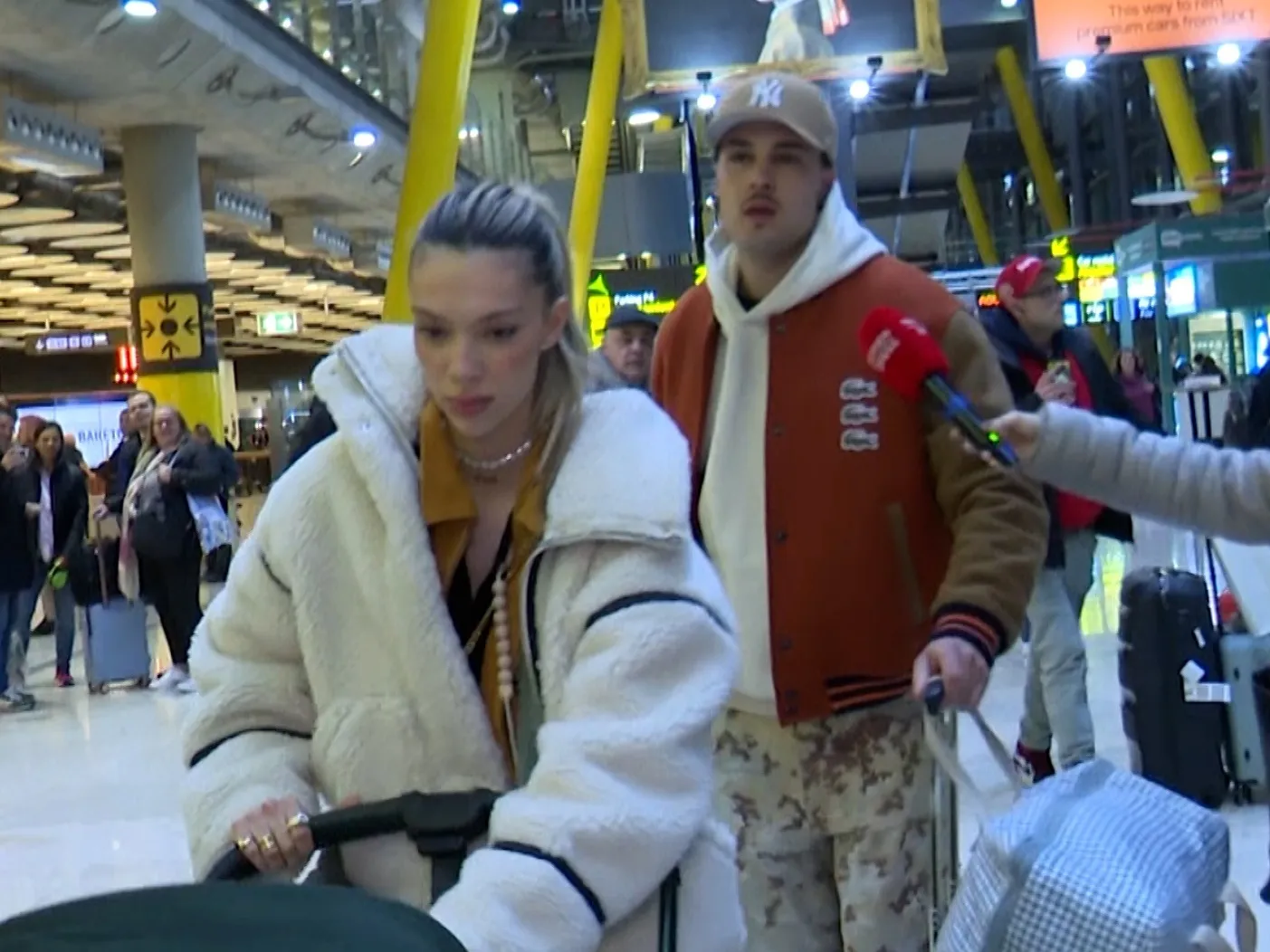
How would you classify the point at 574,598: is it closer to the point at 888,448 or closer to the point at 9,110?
the point at 888,448

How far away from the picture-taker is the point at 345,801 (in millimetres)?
1562

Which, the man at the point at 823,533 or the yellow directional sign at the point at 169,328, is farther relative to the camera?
the yellow directional sign at the point at 169,328

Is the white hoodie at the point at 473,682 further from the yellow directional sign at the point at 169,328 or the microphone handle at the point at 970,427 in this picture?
the yellow directional sign at the point at 169,328

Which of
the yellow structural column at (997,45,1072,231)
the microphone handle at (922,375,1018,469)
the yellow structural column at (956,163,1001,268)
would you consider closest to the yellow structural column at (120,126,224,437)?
the microphone handle at (922,375,1018,469)

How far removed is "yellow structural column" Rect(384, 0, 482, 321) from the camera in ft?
38.8

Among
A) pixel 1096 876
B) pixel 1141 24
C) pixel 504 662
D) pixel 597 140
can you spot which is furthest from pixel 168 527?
pixel 597 140

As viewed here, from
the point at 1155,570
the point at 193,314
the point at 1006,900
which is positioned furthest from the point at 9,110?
the point at 1006,900

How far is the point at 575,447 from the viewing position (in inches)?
63.4

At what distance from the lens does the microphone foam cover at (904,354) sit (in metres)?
2.16

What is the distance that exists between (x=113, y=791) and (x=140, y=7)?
5.84m

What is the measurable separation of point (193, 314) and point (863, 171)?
38.6 ft

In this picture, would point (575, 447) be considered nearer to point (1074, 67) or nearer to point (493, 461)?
point (493, 461)

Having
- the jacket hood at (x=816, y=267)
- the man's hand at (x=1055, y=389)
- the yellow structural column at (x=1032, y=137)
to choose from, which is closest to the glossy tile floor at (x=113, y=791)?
the man's hand at (x=1055, y=389)

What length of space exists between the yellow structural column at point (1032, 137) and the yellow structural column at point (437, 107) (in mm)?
20329
